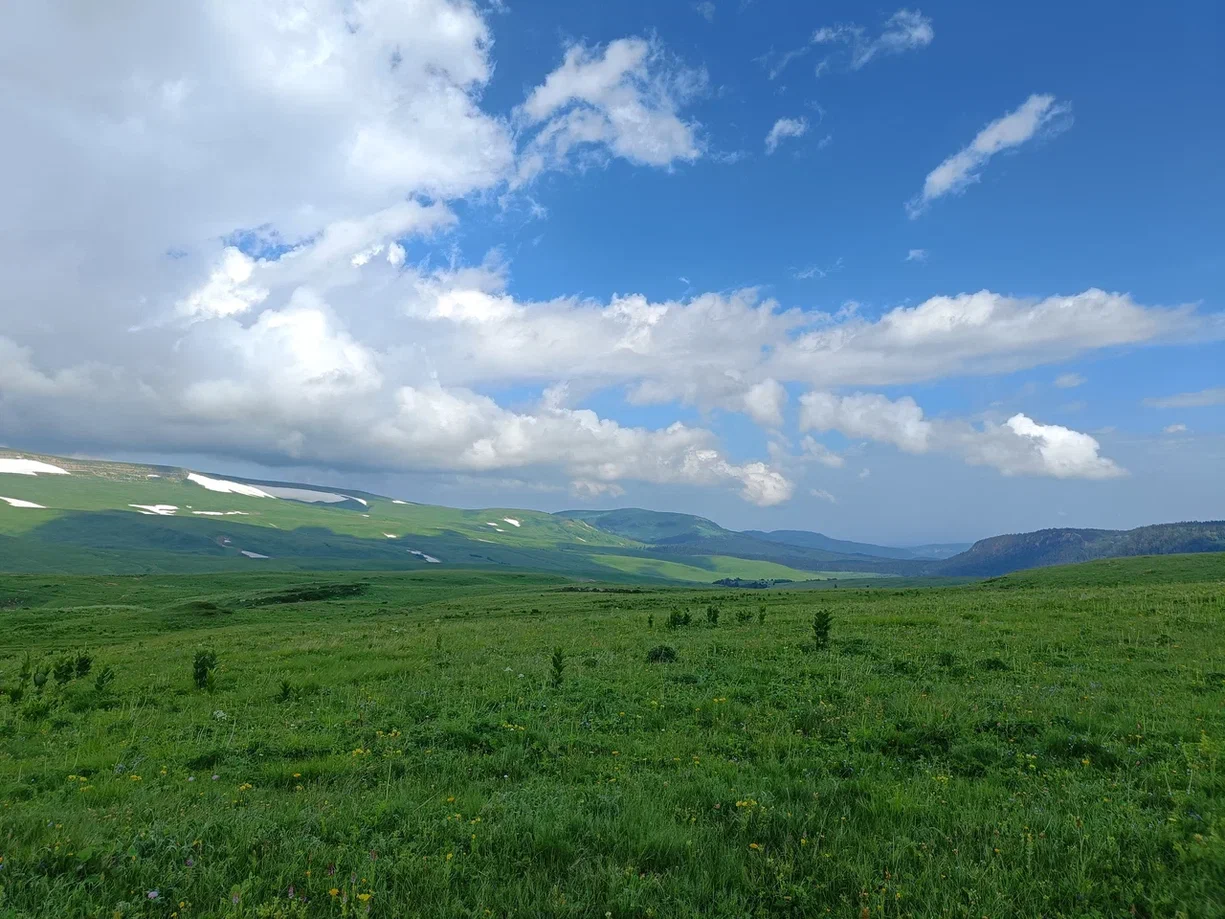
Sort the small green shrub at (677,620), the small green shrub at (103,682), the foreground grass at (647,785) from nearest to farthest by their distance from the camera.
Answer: the foreground grass at (647,785) < the small green shrub at (103,682) < the small green shrub at (677,620)

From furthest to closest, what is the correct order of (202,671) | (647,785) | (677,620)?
(677,620) → (202,671) → (647,785)

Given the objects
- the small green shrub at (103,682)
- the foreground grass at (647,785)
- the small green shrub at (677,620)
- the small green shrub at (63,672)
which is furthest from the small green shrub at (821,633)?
the small green shrub at (63,672)

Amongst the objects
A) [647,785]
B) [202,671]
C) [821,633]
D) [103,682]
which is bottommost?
[103,682]

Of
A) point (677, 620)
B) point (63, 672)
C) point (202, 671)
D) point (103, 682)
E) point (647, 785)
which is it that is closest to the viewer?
point (647, 785)

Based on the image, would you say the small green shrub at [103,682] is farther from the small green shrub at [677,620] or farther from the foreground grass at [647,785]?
the small green shrub at [677,620]

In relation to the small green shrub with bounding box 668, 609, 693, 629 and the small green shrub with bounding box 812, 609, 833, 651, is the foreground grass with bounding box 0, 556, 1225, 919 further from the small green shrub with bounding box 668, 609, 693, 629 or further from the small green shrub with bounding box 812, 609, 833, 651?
the small green shrub with bounding box 668, 609, 693, 629

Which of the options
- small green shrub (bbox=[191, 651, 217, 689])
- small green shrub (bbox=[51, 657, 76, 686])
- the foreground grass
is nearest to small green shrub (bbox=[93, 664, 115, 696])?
the foreground grass

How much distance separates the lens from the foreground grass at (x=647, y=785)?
21.1 feet

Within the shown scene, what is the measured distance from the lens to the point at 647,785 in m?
9.61

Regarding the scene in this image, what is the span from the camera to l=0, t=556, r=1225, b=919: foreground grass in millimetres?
6426

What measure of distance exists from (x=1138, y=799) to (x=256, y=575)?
15213 cm

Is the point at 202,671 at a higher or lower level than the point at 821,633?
lower

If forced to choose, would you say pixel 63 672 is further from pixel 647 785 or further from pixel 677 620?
pixel 677 620

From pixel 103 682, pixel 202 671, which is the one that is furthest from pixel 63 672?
pixel 202 671
